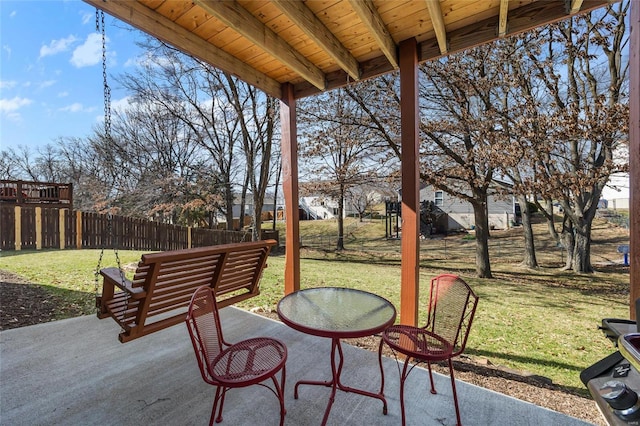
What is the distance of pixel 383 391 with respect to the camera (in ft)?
6.75

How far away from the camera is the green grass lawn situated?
3516mm

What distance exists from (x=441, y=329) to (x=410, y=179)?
1.24m

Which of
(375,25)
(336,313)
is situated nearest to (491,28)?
(375,25)

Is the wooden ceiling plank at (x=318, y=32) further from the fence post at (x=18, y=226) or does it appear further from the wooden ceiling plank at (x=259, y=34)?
the fence post at (x=18, y=226)

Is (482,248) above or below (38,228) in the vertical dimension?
below

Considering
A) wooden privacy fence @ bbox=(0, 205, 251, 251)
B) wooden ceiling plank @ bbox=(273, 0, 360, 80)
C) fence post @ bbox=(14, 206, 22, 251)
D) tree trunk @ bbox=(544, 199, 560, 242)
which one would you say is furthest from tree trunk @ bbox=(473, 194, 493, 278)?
fence post @ bbox=(14, 206, 22, 251)

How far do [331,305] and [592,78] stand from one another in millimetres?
9836

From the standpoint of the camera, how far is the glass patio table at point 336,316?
1670 millimetres

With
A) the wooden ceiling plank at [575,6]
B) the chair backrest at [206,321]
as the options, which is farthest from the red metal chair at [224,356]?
the wooden ceiling plank at [575,6]

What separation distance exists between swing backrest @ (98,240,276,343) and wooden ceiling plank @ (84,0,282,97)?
5.56ft

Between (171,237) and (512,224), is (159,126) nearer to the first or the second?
(171,237)

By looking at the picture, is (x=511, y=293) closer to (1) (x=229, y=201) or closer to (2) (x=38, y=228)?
(1) (x=229, y=201)

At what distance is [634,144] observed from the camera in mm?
1670

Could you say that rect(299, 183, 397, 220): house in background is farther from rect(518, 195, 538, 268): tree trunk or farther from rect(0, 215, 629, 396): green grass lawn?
rect(518, 195, 538, 268): tree trunk
